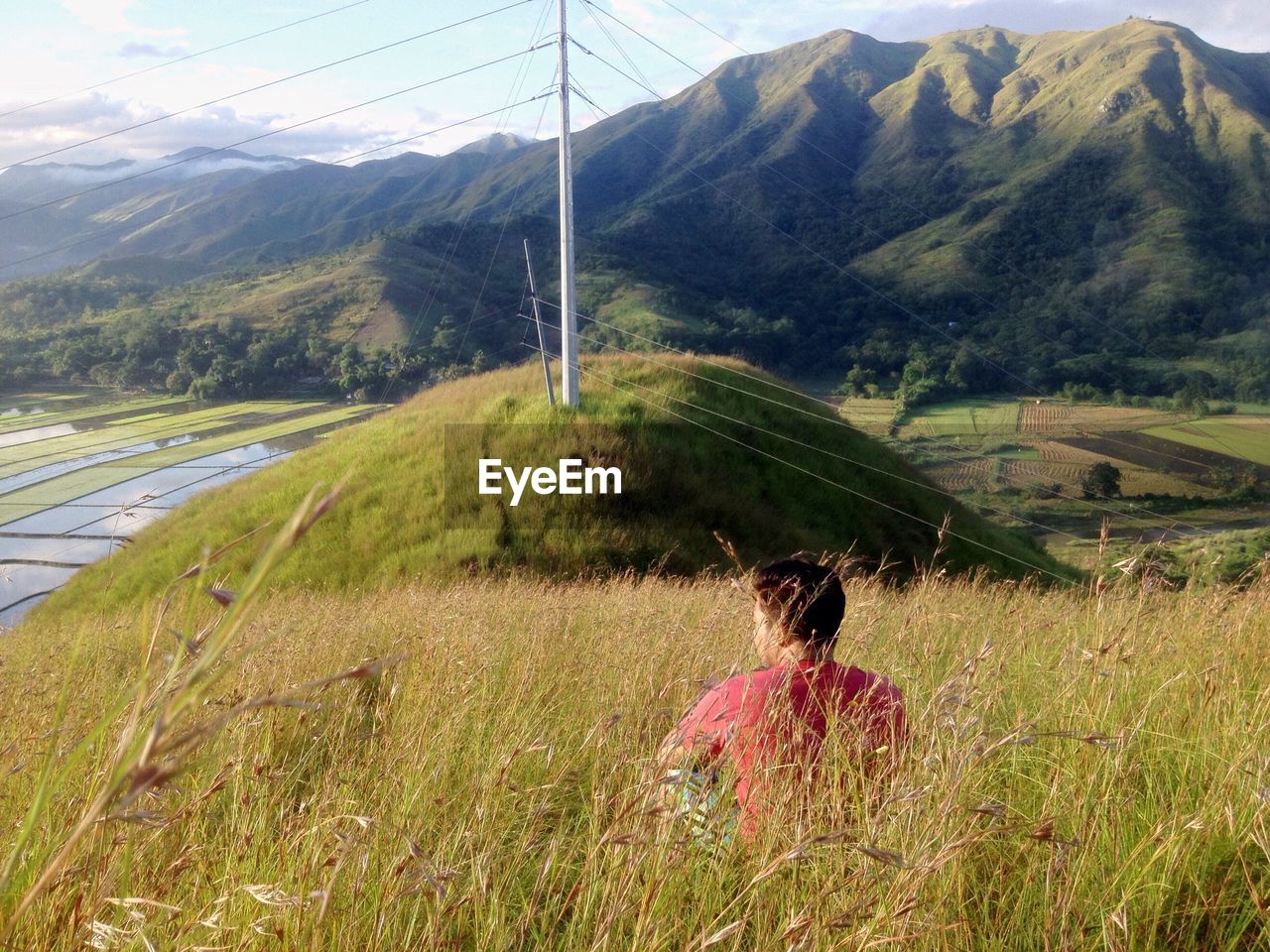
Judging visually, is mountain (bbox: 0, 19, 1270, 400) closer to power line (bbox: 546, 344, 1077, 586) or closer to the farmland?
the farmland

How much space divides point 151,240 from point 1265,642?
5163 inches

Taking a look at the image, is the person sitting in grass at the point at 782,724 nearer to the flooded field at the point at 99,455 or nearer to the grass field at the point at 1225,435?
the flooded field at the point at 99,455

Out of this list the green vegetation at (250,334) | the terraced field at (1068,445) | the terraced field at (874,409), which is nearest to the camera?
the green vegetation at (250,334)

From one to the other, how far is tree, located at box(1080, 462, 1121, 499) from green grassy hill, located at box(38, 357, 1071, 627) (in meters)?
19.1

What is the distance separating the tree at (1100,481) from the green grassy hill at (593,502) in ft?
62.8

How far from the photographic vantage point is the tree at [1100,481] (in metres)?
36.4

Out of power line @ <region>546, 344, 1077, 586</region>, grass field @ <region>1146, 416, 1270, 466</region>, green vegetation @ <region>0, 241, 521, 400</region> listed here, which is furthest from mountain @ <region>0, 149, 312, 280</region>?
grass field @ <region>1146, 416, 1270, 466</region>

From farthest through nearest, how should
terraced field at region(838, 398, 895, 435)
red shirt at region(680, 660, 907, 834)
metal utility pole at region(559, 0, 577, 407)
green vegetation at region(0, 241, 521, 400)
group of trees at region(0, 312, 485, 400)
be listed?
terraced field at region(838, 398, 895, 435)
green vegetation at region(0, 241, 521, 400)
group of trees at region(0, 312, 485, 400)
metal utility pole at region(559, 0, 577, 407)
red shirt at region(680, 660, 907, 834)

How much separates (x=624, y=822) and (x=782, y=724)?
0.50m

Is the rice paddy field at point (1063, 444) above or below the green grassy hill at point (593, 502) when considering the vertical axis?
below

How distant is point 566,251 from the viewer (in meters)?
15.4

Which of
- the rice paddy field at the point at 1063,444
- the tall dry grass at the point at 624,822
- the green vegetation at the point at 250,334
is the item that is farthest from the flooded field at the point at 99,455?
the rice paddy field at the point at 1063,444

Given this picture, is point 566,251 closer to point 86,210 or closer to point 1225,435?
point 1225,435

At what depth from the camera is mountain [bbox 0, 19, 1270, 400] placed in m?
67.3
